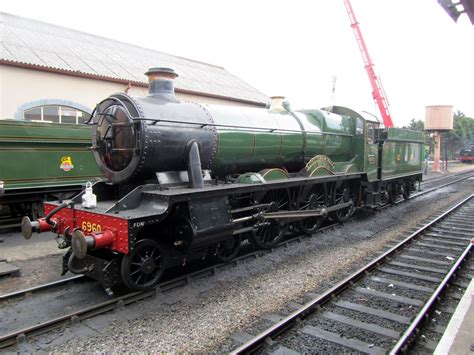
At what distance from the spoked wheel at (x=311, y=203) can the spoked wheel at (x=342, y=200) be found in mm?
524

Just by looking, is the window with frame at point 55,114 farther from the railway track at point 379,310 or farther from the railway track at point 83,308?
the railway track at point 379,310

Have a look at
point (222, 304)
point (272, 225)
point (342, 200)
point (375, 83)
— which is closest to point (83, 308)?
point (222, 304)

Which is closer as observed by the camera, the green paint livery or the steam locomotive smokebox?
the steam locomotive smokebox

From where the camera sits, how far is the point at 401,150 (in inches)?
516

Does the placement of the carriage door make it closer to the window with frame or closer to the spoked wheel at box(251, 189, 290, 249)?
the spoked wheel at box(251, 189, 290, 249)

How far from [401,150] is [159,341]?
38.3ft

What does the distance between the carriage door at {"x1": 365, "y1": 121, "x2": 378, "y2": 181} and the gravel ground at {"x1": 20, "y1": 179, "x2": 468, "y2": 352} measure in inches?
112

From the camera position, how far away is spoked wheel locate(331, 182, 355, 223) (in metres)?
9.88

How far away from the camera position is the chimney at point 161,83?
19.8 feet

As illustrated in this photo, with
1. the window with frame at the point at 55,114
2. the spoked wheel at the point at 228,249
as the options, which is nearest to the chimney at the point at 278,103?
the spoked wheel at the point at 228,249

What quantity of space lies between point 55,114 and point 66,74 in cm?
165

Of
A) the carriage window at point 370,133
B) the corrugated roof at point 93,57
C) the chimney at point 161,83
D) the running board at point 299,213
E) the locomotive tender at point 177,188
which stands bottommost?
the running board at point 299,213

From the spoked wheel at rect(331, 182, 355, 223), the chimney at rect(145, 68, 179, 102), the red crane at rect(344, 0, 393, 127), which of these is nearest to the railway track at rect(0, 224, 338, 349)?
the chimney at rect(145, 68, 179, 102)

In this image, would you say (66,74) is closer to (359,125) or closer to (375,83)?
(359,125)
